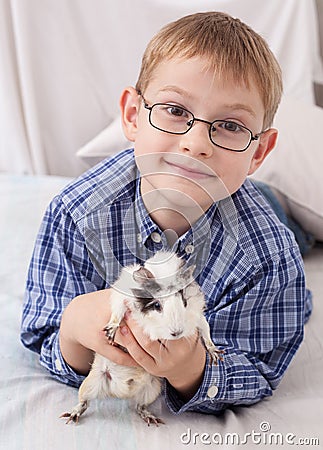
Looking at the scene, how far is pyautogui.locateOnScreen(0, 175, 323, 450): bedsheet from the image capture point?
0.89 meters

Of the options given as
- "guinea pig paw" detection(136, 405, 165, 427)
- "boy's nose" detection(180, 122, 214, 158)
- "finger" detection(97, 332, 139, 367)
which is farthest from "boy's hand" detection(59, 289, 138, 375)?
"boy's nose" detection(180, 122, 214, 158)

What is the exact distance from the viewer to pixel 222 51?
0.91 metres

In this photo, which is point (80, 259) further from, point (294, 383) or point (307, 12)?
point (307, 12)

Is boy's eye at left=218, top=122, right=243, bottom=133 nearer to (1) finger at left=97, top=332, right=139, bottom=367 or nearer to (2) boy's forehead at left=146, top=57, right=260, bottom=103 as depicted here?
(2) boy's forehead at left=146, top=57, right=260, bottom=103

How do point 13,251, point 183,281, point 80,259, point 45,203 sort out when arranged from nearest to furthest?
point 183,281, point 80,259, point 13,251, point 45,203

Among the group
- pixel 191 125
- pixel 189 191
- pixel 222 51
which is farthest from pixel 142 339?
pixel 222 51

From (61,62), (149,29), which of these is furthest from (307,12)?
(61,62)

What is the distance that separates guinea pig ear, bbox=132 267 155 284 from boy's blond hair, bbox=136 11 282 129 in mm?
340

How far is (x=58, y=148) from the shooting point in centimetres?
197

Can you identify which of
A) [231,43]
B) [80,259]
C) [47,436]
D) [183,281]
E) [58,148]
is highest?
[231,43]

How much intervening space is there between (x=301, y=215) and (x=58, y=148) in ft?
2.52

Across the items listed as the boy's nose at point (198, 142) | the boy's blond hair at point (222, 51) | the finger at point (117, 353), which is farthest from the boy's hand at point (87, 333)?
the boy's blond hair at point (222, 51)

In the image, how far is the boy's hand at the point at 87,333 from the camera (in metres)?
0.82

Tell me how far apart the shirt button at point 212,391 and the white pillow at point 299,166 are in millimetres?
693
